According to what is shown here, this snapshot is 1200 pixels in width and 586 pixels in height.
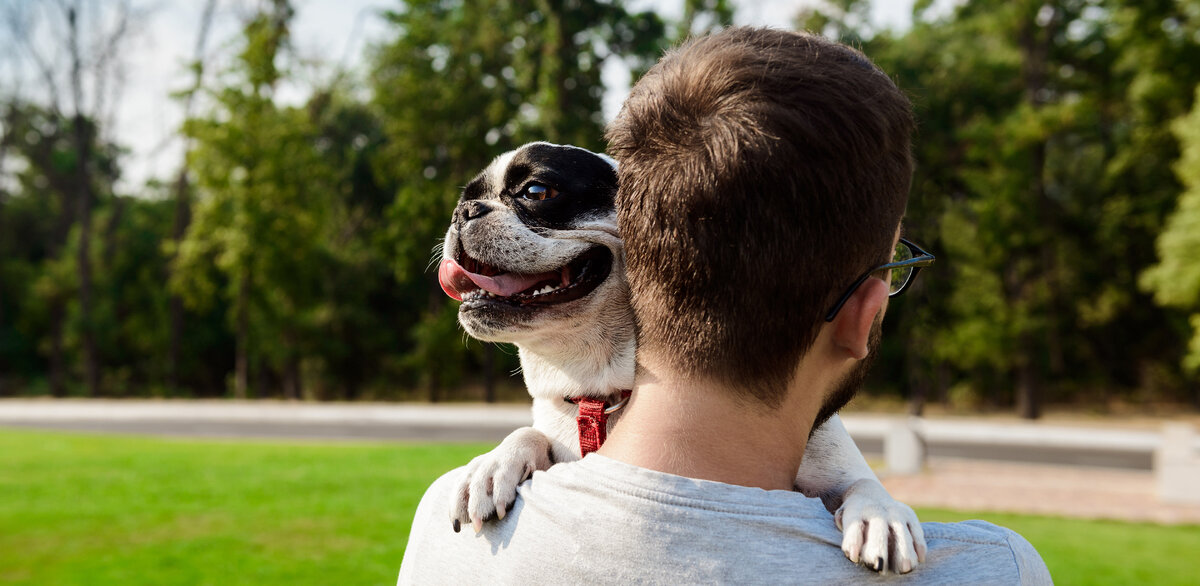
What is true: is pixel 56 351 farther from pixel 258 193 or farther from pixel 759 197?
pixel 759 197

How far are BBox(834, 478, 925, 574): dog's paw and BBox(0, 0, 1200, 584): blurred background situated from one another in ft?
40.1

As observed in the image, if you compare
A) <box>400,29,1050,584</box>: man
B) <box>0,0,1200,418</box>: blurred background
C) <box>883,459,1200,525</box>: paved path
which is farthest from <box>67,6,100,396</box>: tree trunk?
<box>400,29,1050,584</box>: man

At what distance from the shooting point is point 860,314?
1317 millimetres

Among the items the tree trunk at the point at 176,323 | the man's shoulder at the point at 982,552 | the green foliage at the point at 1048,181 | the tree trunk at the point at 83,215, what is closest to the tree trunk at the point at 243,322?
the tree trunk at the point at 176,323

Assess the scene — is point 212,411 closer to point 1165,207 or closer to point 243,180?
point 243,180

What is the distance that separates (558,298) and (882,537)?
3.59ft

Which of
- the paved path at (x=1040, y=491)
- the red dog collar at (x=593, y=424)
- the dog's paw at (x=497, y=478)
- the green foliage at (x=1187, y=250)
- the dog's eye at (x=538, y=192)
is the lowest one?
the paved path at (x=1040, y=491)

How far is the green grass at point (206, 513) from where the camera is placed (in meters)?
7.12

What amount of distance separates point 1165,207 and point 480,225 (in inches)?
1253

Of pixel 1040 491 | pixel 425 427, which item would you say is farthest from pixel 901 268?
pixel 425 427

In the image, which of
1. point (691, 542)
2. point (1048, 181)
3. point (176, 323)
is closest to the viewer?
point (691, 542)

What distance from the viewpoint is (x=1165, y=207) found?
2798cm

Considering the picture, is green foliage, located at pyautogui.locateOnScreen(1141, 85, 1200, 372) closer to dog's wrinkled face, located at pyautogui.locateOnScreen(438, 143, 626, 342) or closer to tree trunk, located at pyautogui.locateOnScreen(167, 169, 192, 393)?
dog's wrinkled face, located at pyautogui.locateOnScreen(438, 143, 626, 342)

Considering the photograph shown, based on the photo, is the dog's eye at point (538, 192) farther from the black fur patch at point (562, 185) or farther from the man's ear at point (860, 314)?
the man's ear at point (860, 314)
